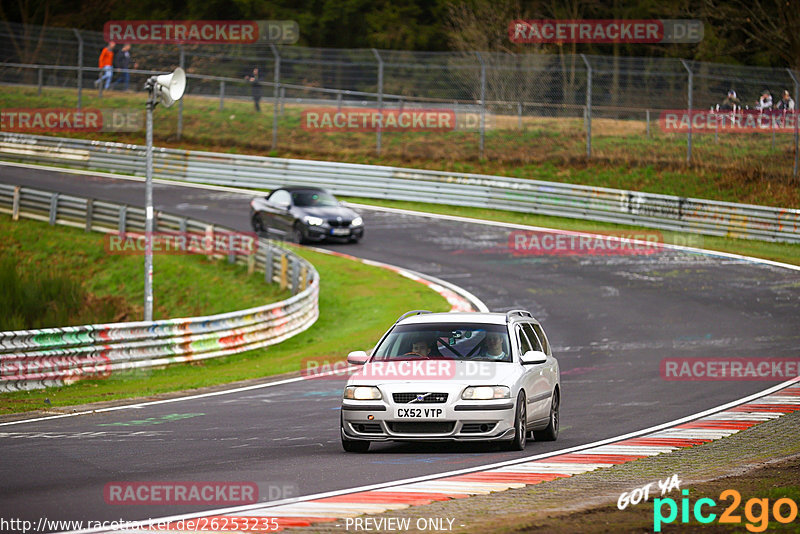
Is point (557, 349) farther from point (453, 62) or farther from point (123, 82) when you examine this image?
point (123, 82)

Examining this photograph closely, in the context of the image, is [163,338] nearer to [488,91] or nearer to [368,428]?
[368,428]

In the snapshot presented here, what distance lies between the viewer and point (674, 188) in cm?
3666

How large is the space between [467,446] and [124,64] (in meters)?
40.2

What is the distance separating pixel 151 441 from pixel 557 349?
9783 mm

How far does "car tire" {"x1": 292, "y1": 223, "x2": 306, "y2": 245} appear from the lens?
104 feet

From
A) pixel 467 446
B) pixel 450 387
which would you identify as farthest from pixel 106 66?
pixel 450 387

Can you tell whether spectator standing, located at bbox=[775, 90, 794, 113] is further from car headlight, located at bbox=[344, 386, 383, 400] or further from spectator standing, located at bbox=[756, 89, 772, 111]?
car headlight, located at bbox=[344, 386, 383, 400]

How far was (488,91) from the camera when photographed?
41188mm

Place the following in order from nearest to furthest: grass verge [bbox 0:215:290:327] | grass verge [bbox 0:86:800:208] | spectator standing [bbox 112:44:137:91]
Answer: grass verge [bbox 0:215:290:327] → grass verge [bbox 0:86:800:208] → spectator standing [bbox 112:44:137:91]

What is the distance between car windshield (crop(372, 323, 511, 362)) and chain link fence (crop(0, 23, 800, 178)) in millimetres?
24481

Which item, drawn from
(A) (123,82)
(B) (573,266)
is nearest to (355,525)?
(B) (573,266)

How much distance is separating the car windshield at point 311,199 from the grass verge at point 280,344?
5.20 ft

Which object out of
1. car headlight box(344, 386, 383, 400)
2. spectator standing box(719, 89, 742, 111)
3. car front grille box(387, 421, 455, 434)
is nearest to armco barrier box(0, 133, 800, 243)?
spectator standing box(719, 89, 742, 111)

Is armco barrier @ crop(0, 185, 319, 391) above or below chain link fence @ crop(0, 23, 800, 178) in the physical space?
below
